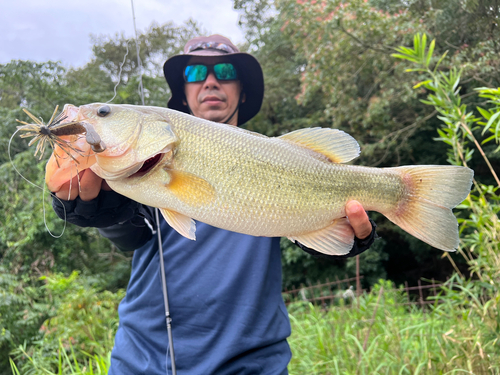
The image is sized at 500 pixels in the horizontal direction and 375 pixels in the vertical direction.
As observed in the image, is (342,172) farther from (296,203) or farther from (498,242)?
(498,242)

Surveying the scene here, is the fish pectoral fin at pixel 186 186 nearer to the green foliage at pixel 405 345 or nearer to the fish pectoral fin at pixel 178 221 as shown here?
the fish pectoral fin at pixel 178 221

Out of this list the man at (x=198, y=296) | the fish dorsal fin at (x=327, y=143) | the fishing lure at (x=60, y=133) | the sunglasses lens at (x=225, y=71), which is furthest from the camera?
the sunglasses lens at (x=225, y=71)

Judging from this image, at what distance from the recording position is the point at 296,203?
1.35m

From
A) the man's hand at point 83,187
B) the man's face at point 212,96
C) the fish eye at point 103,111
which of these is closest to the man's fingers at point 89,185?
the man's hand at point 83,187

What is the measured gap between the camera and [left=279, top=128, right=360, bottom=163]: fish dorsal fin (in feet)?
4.97

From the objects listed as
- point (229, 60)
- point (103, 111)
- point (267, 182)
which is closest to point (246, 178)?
point (267, 182)

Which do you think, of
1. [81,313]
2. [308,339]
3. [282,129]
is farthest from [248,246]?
[282,129]

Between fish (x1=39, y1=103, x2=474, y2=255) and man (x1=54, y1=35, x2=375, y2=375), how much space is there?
0.43 feet

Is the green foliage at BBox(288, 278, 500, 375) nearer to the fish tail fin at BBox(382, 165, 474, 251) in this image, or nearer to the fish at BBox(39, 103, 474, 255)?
the fish tail fin at BBox(382, 165, 474, 251)

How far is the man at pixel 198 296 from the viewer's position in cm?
163

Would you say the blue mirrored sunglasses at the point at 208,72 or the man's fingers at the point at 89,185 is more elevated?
the blue mirrored sunglasses at the point at 208,72

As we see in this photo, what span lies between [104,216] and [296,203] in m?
0.82

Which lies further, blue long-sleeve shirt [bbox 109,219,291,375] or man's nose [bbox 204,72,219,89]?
man's nose [bbox 204,72,219,89]

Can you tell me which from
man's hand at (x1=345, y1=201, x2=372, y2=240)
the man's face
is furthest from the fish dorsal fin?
the man's face
